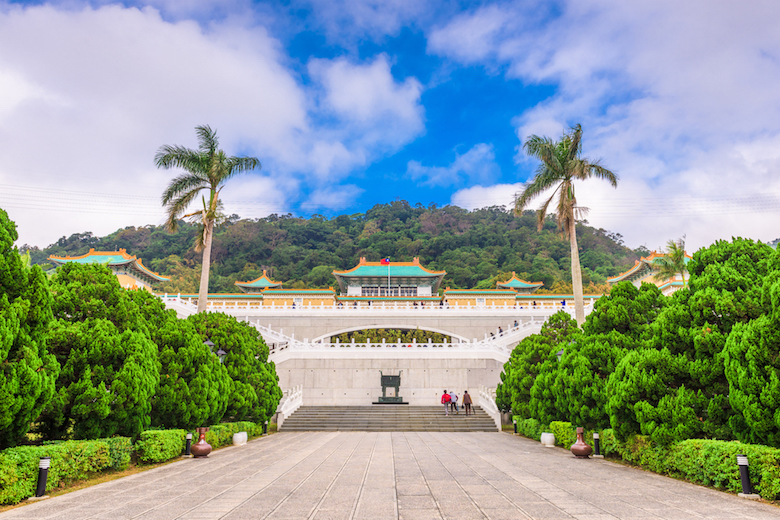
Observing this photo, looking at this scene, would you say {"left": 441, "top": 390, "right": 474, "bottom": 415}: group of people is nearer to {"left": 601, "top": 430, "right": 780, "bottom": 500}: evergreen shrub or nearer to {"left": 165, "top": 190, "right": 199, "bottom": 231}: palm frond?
{"left": 601, "top": 430, "right": 780, "bottom": 500}: evergreen shrub

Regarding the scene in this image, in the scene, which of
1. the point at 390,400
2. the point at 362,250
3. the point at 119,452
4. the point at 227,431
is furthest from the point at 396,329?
the point at 362,250

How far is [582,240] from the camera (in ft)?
247

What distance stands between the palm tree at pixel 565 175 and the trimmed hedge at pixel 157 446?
13.0 m

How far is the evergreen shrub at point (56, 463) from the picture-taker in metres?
5.51

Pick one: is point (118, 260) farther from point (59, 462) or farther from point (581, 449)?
point (581, 449)

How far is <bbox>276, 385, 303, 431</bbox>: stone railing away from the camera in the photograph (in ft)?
55.6

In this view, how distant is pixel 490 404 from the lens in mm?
17766

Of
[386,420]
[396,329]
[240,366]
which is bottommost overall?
[386,420]

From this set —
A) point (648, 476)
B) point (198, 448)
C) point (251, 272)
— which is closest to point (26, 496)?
point (198, 448)

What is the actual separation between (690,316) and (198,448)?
8.95 meters

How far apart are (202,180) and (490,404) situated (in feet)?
43.9

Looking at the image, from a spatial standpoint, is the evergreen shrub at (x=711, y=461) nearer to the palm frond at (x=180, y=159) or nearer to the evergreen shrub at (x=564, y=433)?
the evergreen shrub at (x=564, y=433)

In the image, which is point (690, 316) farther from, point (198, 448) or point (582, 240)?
point (582, 240)

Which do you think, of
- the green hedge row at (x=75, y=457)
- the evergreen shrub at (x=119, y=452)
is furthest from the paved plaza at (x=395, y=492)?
the evergreen shrub at (x=119, y=452)
